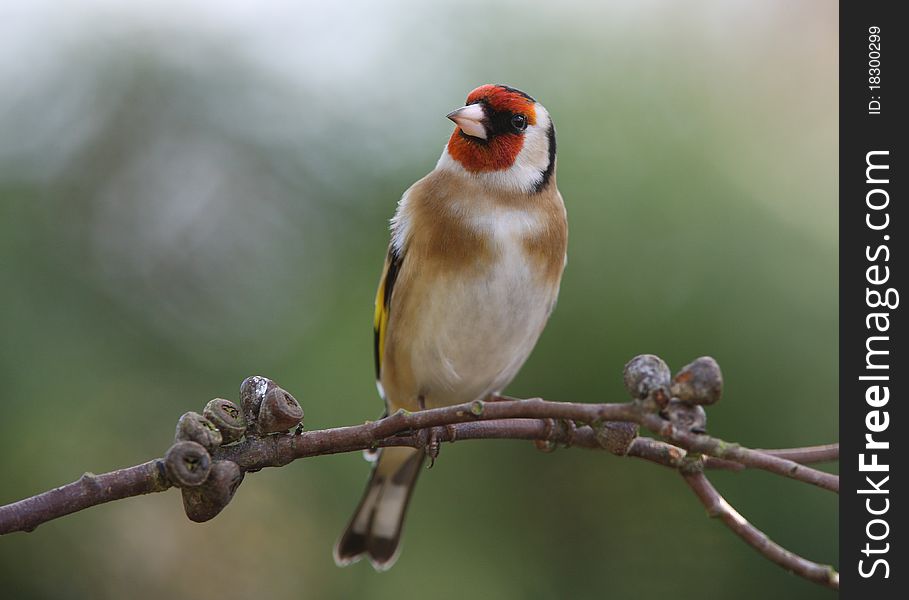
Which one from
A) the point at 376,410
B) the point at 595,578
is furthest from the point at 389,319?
the point at 595,578

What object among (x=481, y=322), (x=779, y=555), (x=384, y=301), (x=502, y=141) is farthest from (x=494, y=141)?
(x=779, y=555)

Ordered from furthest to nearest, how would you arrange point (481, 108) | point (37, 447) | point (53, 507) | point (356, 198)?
point (356, 198), point (37, 447), point (481, 108), point (53, 507)

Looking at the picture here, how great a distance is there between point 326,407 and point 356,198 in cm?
72

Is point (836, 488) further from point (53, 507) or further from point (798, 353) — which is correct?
point (798, 353)

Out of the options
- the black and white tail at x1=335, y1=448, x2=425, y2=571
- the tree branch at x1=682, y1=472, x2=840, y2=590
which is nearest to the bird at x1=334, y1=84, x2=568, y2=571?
the black and white tail at x1=335, y1=448, x2=425, y2=571

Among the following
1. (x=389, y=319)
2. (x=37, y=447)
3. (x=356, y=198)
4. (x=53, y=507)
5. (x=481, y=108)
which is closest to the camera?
(x=53, y=507)

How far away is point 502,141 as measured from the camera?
7.03 ft

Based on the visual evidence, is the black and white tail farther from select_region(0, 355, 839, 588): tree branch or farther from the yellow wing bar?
select_region(0, 355, 839, 588): tree branch

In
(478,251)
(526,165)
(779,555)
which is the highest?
(526,165)

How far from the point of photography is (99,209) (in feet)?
10.5

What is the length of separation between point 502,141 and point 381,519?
3.39 feet

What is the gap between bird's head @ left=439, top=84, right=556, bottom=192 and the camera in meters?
2.11

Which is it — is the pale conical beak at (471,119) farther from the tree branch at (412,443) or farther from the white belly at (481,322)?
the tree branch at (412,443)

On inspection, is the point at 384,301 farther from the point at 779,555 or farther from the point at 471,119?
the point at 779,555
